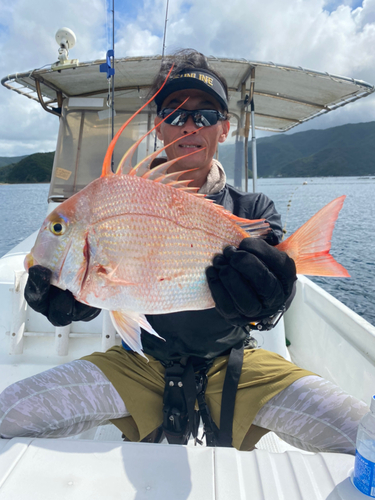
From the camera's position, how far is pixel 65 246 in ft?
4.64

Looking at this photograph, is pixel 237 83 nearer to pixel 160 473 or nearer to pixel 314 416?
pixel 314 416

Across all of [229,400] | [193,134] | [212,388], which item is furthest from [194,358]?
[193,134]

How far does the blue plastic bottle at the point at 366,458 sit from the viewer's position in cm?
116

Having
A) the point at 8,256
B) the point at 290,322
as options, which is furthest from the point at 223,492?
the point at 8,256

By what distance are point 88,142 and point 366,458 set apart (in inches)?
186

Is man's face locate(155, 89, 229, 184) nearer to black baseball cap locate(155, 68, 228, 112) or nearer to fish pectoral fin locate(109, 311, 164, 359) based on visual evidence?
black baseball cap locate(155, 68, 228, 112)

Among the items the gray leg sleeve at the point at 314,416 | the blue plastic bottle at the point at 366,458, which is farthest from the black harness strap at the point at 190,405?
the blue plastic bottle at the point at 366,458

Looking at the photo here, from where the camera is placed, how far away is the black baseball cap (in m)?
2.20

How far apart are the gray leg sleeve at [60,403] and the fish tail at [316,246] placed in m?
1.32

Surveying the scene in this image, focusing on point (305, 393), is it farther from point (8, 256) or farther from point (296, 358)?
point (8, 256)

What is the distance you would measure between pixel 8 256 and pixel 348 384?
3.86 metres

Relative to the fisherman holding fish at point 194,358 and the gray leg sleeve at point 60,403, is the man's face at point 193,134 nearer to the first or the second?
the fisherman holding fish at point 194,358

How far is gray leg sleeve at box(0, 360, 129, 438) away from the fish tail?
132cm

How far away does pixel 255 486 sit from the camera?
4.05ft
